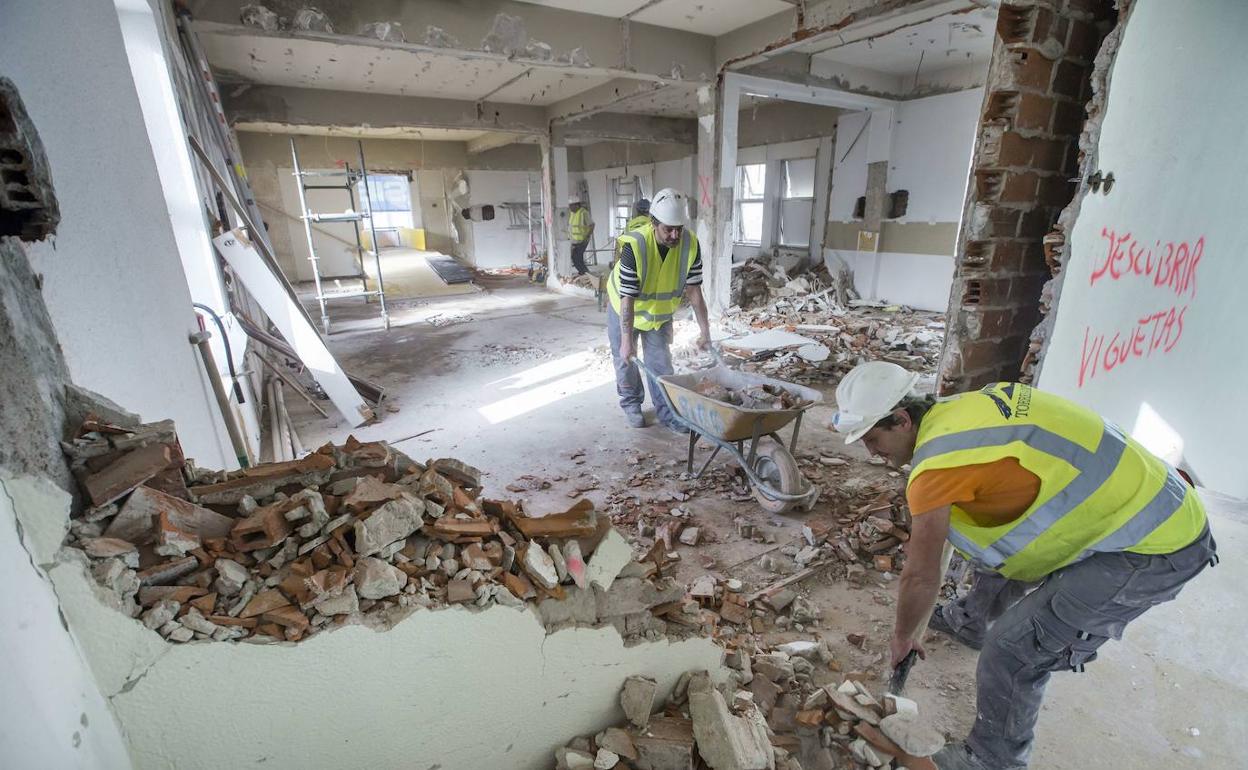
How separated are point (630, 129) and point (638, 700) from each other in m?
12.1

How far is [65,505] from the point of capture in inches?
41.4

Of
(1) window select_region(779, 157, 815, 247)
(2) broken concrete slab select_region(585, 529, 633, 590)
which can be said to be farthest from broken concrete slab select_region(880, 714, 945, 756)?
(1) window select_region(779, 157, 815, 247)

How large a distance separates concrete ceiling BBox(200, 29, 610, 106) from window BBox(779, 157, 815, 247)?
4.60 meters

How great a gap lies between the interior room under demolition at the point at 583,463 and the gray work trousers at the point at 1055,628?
0.06ft

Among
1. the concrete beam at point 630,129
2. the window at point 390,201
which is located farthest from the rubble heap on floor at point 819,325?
the window at point 390,201

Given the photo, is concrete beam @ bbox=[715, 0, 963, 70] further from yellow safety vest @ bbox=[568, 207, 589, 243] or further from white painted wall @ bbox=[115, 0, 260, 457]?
white painted wall @ bbox=[115, 0, 260, 457]

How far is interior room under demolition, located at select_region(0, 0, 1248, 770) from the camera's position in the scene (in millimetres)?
1165

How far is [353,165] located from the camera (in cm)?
1430

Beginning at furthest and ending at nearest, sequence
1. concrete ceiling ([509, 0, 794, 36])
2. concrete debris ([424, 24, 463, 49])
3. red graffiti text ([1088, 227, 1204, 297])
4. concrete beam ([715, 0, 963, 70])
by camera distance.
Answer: concrete ceiling ([509, 0, 794, 36])
concrete debris ([424, 24, 463, 49])
concrete beam ([715, 0, 963, 70])
red graffiti text ([1088, 227, 1204, 297])

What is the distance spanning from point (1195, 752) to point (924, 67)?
949 cm

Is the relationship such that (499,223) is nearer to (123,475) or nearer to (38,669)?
(123,475)

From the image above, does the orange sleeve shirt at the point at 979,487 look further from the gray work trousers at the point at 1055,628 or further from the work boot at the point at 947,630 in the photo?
the work boot at the point at 947,630

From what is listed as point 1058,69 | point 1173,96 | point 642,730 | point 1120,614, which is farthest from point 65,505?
point 1173,96

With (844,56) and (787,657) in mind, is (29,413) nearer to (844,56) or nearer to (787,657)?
(787,657)
